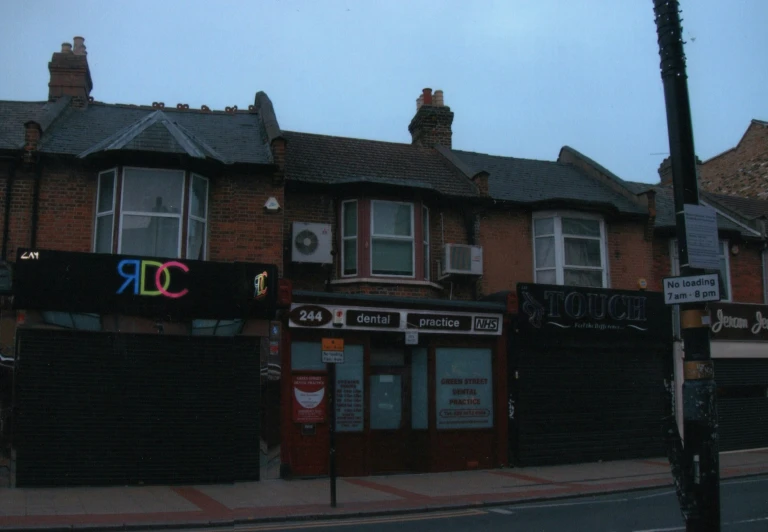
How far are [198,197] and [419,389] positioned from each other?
6053 millimetres

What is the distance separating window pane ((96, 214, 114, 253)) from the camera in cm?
1416

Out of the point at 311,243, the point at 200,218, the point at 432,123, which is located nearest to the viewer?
the point at 200,218

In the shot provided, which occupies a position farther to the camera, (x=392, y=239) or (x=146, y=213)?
(x=392, y=239)

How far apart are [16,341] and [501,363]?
9.69 m

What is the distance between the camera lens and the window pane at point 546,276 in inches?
708

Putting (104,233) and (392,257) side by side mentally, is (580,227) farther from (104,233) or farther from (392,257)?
(104,233)

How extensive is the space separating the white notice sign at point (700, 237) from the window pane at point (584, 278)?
407 inches

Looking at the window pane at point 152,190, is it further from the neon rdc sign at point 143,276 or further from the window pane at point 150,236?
the neon rdc sign at point 143,276

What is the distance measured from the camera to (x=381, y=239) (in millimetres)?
16344

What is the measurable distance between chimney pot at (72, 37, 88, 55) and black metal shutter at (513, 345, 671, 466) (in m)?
12.5

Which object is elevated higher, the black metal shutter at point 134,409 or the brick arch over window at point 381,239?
Result: the brick arch over window at point 381,239

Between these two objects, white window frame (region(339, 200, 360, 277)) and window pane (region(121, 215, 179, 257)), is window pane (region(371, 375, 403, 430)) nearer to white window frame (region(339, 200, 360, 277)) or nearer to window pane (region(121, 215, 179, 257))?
white window frame (region(339, 200, 360, 277))

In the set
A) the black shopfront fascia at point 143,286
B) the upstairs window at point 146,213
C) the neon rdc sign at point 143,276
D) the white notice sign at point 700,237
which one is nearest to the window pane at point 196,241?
the upstairs window at point 146,213

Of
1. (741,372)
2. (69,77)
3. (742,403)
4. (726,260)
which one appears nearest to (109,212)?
(69,77)
